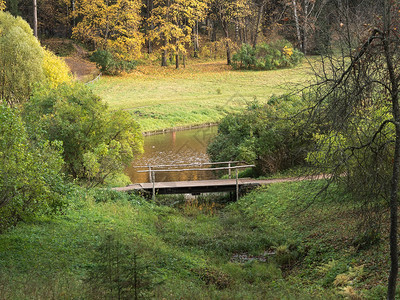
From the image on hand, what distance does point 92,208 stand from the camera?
55.2ft

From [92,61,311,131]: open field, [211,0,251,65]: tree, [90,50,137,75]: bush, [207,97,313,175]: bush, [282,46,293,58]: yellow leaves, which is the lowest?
[207,97,313,175]: bush

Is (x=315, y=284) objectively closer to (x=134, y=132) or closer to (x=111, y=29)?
(x=134, y=132)

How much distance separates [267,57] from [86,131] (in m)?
40.0

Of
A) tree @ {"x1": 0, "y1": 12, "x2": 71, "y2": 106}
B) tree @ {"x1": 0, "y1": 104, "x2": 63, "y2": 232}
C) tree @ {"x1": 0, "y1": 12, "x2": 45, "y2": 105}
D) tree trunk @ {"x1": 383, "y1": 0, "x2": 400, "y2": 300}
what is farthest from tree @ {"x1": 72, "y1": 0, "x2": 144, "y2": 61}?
tree trunk @ {"x1": 383, "y1": 0, "x2": 400, "y2": 300}

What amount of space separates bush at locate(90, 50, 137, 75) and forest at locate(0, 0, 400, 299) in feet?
56.9

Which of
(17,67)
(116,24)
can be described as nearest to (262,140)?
(17,67)

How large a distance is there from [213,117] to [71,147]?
23.4 meters

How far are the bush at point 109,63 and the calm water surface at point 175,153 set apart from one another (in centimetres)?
1822

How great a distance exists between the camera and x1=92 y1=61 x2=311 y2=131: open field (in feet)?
139

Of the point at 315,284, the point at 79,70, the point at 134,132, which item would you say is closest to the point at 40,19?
the point at 79,70

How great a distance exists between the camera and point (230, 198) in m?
21.4

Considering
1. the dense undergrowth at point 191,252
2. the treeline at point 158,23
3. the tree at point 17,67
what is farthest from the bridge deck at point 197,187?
the treeline at point 158,23

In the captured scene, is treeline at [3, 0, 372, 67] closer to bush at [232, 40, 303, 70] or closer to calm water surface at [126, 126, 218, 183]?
bush at [232, 40, 303, 70]

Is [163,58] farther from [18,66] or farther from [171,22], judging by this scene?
[18,66]
